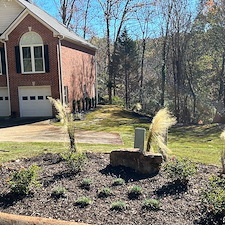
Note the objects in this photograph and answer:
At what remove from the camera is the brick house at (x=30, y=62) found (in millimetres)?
15453

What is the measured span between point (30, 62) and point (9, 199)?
13.0 m

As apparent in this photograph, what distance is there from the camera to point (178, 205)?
3.83m

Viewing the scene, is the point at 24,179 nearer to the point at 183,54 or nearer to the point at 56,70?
the point at 56,70

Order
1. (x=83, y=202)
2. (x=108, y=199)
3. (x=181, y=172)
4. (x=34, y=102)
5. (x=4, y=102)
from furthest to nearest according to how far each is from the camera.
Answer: (x=4, y=102)
(x=34, y=102)
(x=181, y=172)
(x=108, y=199)
(x=83, y=202)

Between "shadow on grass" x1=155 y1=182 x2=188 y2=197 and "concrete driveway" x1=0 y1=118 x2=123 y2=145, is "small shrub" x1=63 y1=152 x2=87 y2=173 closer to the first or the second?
"shadow on grass" x1=155 y1=182 x2=188 y2=197

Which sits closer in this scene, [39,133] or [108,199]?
[108,199]

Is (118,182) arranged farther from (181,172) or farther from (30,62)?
(30,62)

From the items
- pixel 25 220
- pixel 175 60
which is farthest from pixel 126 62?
pixel 25 220

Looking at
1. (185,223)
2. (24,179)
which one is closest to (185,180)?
(185,223)

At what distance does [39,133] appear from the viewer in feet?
38.9

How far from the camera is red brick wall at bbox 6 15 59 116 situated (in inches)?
607

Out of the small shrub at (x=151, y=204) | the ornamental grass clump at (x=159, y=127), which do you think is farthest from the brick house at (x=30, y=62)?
the small shrub at (x=151, y=204)

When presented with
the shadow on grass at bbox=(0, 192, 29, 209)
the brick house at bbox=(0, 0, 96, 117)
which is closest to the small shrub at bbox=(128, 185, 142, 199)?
the shadow on grass at bbox=(0, 192, 29, 209)

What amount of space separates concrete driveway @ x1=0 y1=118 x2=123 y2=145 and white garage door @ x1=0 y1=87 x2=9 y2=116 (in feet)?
4.13
